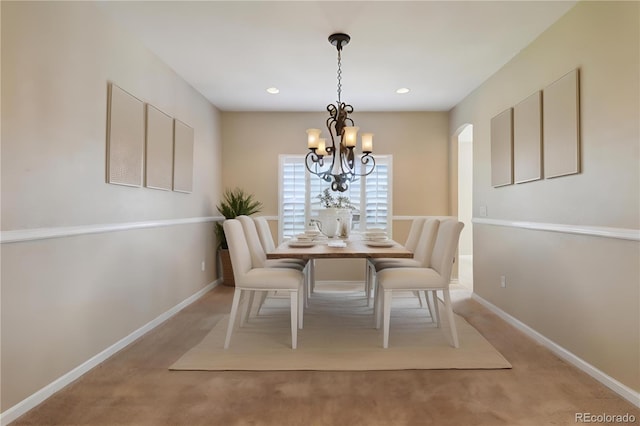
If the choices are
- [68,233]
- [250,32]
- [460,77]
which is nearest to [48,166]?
[68,233]

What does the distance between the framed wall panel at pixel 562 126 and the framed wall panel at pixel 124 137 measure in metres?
3.17

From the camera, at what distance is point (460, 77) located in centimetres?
410

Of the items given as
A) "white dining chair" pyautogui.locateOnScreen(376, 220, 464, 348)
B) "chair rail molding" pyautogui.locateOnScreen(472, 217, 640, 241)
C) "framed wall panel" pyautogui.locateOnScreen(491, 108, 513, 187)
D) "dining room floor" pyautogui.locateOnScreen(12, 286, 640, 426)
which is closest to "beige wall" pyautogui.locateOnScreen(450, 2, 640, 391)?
"chair rail molding" pyautogui.locateOnScreen(472, 217, 640, 241)

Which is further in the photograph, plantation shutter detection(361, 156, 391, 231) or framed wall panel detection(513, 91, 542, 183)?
plantation shutter detection(361, 156, 391, 231)

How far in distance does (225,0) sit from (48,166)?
151cm

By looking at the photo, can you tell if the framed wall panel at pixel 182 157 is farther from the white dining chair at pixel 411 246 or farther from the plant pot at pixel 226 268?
the white dining chair at pixel 411 246

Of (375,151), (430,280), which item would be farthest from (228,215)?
(430,280)

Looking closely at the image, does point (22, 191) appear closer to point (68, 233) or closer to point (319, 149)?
point (68, 233)

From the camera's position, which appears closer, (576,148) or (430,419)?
(430,419)

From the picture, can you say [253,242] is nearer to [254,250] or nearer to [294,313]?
[254,250]

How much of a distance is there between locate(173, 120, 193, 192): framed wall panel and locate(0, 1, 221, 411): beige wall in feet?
1.53

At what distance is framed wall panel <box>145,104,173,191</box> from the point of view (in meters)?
3.33

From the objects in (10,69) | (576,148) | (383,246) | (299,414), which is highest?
(10,69)

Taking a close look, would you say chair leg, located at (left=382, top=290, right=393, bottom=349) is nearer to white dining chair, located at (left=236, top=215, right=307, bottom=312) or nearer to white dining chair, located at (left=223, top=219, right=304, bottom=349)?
white dining chair, located at (left=223, top=219, right=304, bottom=349)
